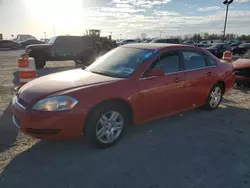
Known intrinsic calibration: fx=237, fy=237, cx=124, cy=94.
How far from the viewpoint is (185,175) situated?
3.02 metres

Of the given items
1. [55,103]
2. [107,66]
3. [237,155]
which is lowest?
[237,155]

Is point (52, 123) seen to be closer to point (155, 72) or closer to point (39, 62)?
point (155, 72)

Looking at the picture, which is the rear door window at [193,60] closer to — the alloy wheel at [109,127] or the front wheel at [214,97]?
the front wheel at [214,97]

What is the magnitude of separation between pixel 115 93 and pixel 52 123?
0.99 metres

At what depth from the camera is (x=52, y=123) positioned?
318 centimetres

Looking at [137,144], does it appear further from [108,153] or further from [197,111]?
[197,111]

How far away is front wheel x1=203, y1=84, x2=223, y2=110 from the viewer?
547cm

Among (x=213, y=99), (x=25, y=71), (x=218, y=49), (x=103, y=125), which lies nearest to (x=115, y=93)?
(x=103, y=125)

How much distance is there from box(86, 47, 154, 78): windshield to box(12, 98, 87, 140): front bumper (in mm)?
1075

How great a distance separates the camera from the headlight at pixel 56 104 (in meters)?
3.21

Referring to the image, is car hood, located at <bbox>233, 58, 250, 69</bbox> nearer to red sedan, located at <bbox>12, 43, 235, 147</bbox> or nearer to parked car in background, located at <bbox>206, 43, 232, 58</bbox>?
red sedan, located at <bbox>12, 43, 235, 147</bbox>

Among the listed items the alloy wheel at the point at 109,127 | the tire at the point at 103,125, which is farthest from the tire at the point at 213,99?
the alloy wheel at the point at 109,127

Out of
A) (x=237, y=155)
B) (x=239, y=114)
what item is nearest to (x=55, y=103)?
(x=237, y=155)

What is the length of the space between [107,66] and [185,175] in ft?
7.57
